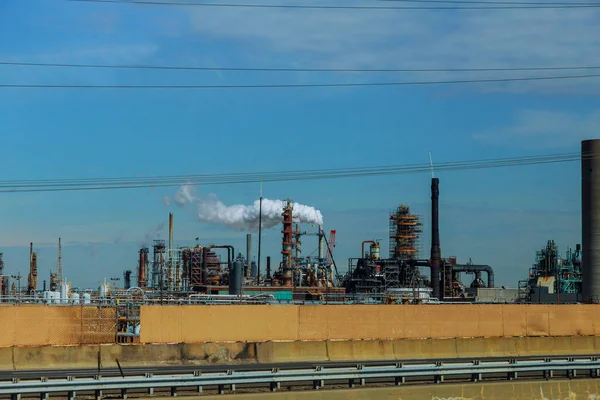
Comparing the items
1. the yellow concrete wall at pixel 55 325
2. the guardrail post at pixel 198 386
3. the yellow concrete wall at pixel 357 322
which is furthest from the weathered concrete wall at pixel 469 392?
the yellow concrete wall at pixel 55 325

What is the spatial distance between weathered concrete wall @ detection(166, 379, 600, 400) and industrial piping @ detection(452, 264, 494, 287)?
2855 inches

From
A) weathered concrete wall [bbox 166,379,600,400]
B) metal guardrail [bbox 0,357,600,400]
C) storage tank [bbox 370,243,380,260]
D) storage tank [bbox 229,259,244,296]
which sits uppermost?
storage tank [bbox 370,243,380,260]

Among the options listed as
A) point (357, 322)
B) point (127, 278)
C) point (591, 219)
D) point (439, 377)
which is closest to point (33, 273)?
point (127, 278)

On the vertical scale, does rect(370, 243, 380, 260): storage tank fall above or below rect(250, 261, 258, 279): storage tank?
above

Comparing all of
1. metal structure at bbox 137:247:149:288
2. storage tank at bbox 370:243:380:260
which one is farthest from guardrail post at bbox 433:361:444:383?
metal structure at bbox 137:247:149:288

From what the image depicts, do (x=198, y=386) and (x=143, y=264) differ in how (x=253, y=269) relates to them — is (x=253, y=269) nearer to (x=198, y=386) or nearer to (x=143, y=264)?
(x=143, y=264)

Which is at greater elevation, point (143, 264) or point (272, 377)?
Result: point (143, 264)

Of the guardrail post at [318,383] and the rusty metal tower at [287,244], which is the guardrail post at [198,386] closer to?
the guardrail post at [318,383]

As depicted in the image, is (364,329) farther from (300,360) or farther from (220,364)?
(220,364)

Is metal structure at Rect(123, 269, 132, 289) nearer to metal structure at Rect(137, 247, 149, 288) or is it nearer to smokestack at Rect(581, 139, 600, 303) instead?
metal structure at Rect(137, 247, 149, 288)

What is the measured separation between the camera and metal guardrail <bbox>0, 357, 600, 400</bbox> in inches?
840

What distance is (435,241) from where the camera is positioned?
8869cm

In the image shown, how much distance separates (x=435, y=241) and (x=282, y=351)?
5397 cm

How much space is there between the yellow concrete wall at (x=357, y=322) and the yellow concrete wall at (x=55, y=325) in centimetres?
169
